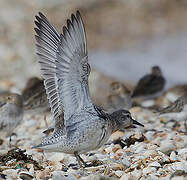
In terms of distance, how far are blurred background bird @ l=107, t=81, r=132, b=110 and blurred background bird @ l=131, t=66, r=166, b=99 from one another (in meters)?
0.23

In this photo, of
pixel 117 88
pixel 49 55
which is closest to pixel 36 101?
pixel 117 88

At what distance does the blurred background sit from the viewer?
1136cm

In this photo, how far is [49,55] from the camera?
Result: 4.92 m

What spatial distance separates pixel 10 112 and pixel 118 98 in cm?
232

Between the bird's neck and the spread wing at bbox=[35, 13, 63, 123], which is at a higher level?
the spread wing at bbox=[35, 13, 63, 123]

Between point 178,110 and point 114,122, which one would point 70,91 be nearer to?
point 114,122

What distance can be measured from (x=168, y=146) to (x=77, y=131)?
→ 4.70 ft

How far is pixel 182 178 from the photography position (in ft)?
13.1

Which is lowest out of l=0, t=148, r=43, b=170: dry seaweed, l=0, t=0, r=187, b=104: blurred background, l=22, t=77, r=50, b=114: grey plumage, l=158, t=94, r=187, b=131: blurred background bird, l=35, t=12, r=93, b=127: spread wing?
l=0, t=148, r=43, b=170: dry seaweed

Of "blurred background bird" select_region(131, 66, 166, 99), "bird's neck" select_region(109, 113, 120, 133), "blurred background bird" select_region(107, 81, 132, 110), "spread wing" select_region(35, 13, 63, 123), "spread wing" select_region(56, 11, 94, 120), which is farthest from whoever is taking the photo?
"blurred background bird" select_region(131, 66, 166, 99)

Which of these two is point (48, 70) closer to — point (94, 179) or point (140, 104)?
point (94, 179)

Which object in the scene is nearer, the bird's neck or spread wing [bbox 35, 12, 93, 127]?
spread wing [bbox 35, 12, 93, 127]

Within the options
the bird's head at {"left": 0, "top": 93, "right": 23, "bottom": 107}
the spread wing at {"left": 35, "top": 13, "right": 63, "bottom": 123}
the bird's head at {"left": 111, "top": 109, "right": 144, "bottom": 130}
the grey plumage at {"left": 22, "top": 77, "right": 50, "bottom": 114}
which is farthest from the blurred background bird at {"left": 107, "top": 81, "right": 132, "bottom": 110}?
the spread wing at {"left": 35, "top": 13, "right": 63, "bottom": 123}

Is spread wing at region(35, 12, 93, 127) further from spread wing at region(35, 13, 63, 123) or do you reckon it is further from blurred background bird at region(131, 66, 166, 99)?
blurred background bird at region(131, 66, 166, 99)
